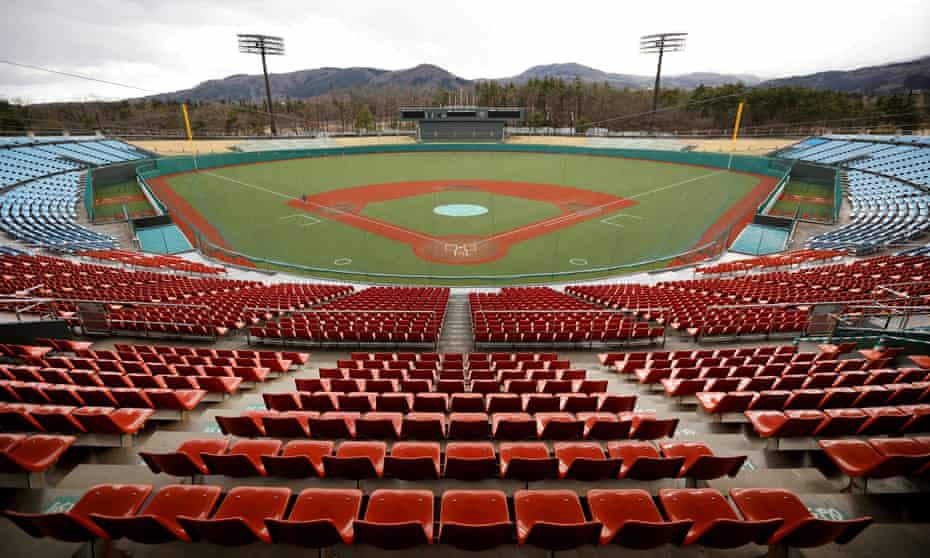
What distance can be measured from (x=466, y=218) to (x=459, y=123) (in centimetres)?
4290

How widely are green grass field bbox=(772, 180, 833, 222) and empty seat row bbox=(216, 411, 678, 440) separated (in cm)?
3606

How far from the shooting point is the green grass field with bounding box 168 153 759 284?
26094 mm

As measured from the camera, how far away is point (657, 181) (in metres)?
47.0

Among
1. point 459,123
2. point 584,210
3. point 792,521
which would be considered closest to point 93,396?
point 792,521

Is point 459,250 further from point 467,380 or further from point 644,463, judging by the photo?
point 644,463

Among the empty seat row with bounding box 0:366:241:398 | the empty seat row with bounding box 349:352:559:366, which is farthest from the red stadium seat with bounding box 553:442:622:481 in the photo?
the empty seat row with bounding box 0:366:241:398

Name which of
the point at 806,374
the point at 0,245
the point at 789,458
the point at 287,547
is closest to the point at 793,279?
the point at 806,374

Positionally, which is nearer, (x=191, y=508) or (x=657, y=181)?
(x=191, y=508)

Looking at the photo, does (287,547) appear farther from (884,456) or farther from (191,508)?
(884,456)

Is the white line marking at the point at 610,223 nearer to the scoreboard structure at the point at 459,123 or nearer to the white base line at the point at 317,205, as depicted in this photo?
the white base line at the point at 317,205

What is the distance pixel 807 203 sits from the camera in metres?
37.0

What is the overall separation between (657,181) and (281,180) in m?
39.2

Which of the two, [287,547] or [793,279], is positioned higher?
[287,547]

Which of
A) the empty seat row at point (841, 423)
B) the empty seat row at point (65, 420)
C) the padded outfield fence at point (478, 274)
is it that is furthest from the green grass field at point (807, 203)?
the empty seat row at point (65, 420)
